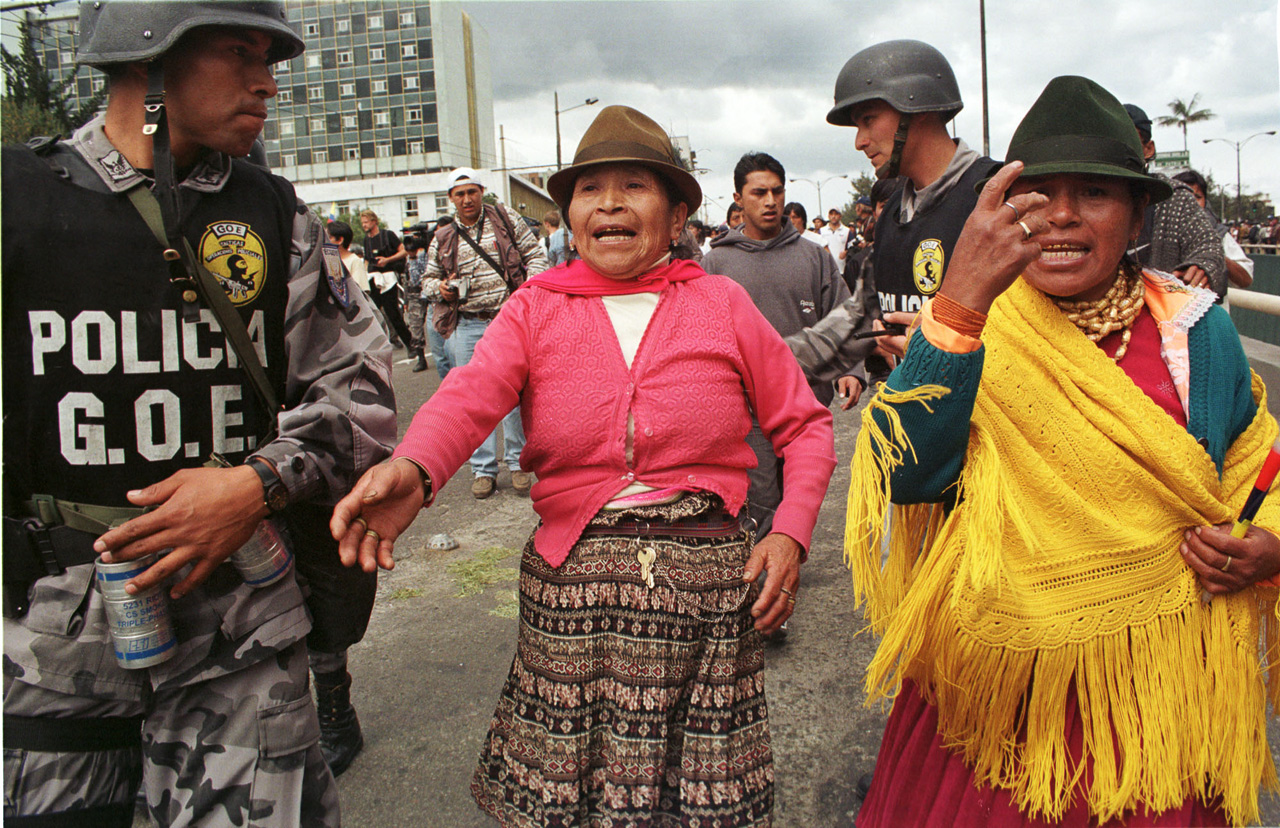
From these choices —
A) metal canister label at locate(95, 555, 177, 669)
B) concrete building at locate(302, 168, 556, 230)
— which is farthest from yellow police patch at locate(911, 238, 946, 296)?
concrete building at locate(302, 168, 556, 230)

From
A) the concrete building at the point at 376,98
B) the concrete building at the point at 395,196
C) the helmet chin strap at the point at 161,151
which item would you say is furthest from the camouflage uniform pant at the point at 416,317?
the concrete building at the point at 376,98

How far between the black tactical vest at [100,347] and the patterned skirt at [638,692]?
845 millimetres

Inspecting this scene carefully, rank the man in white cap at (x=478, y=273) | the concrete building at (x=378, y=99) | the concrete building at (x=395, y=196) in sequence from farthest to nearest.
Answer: the concrete building at (x=378, y=99) → the concrete building at (x=395, y=196) → the man in white cap at (x=478, y=273)

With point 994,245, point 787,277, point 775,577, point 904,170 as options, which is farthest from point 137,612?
point 787,277

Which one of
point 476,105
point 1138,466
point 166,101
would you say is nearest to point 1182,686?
point 1138,466

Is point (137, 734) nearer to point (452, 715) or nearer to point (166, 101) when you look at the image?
point (166, 101)

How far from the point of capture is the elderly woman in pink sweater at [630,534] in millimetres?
1820

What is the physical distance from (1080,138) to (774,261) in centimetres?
274

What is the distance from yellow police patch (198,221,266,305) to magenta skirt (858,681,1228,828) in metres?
1.78

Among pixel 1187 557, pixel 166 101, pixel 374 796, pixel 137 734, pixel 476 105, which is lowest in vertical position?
pixel 374 796

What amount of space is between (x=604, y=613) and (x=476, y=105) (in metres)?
93.6

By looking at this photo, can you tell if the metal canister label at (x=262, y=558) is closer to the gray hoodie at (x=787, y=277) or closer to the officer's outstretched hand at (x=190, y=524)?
the officer's outstretched hand at (x=190, y=524)

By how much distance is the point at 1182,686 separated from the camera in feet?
5.42

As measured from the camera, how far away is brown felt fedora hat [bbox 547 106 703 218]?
193 cm
